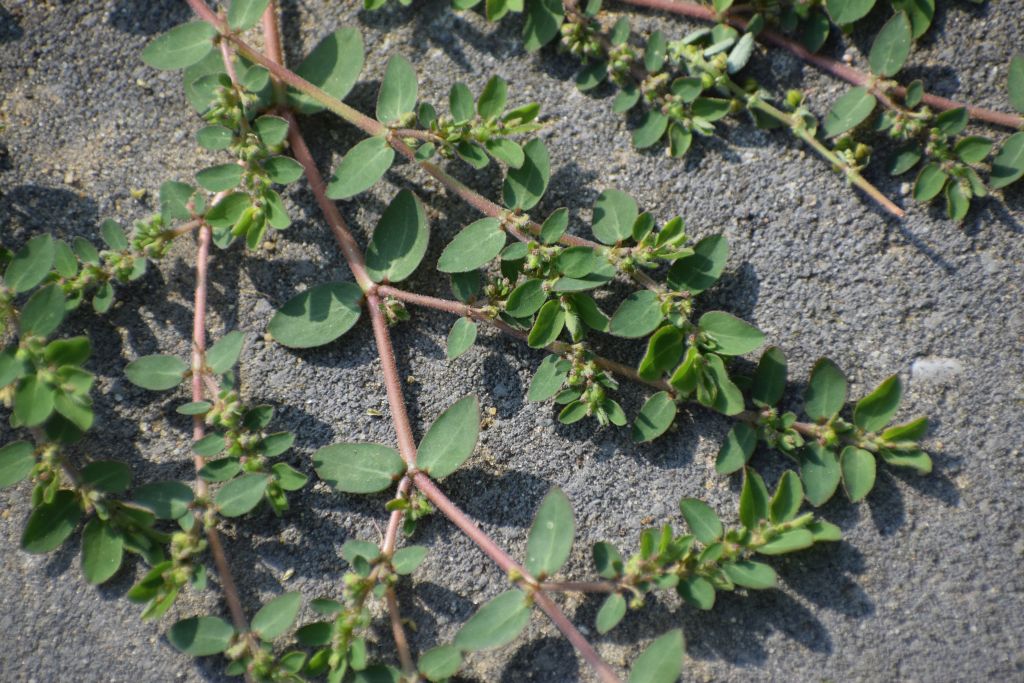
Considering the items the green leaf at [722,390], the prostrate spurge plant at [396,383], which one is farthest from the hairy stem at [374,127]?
the green leaf at [722,390]

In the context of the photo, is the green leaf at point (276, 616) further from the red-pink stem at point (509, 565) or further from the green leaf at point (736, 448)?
the green leaf at point (736, 448)

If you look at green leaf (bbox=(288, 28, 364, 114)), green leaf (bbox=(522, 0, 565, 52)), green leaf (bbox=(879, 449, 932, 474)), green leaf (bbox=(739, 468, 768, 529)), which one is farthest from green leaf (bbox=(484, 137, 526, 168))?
green leaf (bbox=(879, 449, 932, 474))

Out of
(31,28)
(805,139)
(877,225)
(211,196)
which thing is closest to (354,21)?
(211,196)

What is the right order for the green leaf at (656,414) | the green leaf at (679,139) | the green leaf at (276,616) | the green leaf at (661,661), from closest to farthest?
the green leaf at (661,661), the green leaf at (276,616), the green leaf at (656,414), the green leaf at (679,139)

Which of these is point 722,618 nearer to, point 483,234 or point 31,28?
point 483,234

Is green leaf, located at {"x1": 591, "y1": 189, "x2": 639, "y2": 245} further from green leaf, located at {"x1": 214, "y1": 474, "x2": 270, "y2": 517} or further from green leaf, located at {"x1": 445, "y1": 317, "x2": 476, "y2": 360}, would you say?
green leaf, located at {"x1": 214, "y1": 474, "x2": 270, "y2": 517}

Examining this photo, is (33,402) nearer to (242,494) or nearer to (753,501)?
(242,494)
